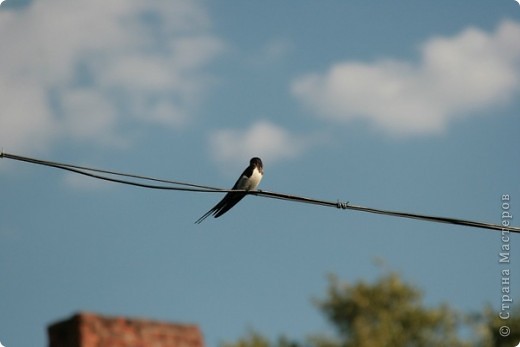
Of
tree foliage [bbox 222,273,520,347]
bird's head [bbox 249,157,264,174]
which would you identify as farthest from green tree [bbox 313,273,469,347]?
bird's head [bbox 249,157,264,174]

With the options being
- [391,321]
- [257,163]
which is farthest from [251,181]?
[391,321]

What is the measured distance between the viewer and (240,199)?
1346 cm

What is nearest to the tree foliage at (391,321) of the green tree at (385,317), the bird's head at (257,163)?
the green tree at (385,317)

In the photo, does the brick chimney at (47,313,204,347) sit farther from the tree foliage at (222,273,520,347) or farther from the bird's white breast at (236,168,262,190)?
the tree foliage at (222,273,520,347)

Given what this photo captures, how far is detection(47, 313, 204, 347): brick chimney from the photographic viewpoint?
8.98 meters

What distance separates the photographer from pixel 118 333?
9188mm

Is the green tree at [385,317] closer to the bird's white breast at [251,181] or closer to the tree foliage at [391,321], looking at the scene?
the tree foliage at [391,321]

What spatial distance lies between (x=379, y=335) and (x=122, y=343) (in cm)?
2382

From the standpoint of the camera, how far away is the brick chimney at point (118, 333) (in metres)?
8.98

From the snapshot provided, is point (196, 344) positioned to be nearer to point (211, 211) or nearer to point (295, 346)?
point (211, 211)

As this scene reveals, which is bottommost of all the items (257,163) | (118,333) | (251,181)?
(118,333)

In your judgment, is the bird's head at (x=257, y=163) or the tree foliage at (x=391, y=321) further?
the tree foliage at (x=391, y=321)

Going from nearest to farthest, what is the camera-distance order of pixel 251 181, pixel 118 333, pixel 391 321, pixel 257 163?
pixel 118 333 → pixel 251 181 → pixel 257 163 → pixel 391 321

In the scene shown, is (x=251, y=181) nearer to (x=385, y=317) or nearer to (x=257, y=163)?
(x=257, y=163)
